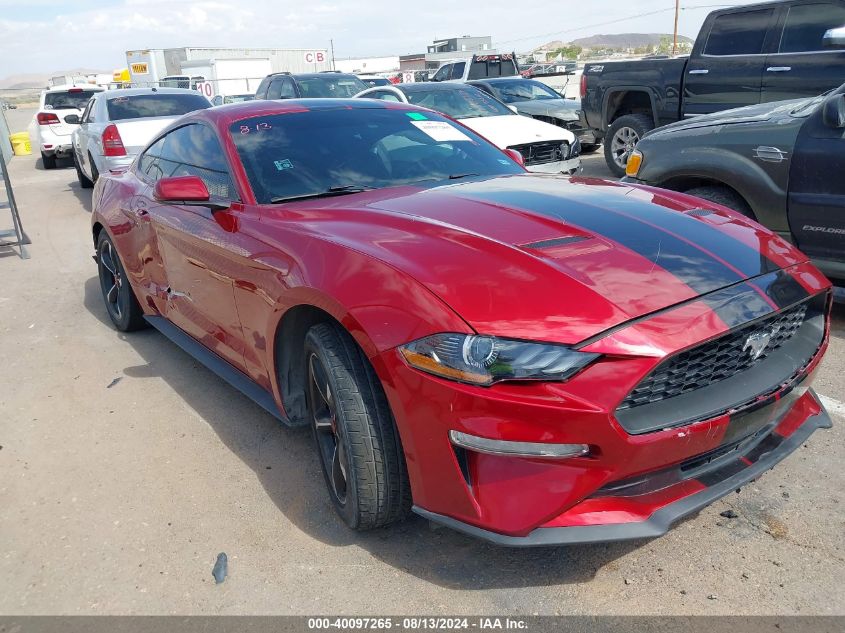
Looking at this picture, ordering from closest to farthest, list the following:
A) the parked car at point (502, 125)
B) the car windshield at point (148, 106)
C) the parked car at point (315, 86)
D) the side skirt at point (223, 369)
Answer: the side skirt at point (223, 369)
the parked car at point (502, 125)
the car windshield at point (148, 106)
the parked car at point (315, 86)

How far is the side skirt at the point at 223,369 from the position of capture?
3.31 metres

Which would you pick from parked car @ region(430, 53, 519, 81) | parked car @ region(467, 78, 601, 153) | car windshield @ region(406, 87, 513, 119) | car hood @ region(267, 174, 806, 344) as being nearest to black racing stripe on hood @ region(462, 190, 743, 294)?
car hood @ region(267, 174, 806, 344)

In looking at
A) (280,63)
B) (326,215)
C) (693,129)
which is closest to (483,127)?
(693,129)

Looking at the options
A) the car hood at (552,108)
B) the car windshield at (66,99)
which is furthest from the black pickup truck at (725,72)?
the car windshield at (66,99)

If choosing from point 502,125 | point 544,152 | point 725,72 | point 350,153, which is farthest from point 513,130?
point 350,153

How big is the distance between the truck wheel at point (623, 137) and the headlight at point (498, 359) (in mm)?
7684

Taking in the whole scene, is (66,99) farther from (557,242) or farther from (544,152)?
(557,242)

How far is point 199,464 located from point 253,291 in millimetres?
952

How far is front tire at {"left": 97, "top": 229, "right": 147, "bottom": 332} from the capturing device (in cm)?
518

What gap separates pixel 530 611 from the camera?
2389 millimetres

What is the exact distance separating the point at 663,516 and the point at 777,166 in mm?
3178

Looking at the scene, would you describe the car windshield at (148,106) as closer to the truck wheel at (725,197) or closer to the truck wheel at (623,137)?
the truck wheel at (623,137)

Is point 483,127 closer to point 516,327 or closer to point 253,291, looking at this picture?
point 253,291

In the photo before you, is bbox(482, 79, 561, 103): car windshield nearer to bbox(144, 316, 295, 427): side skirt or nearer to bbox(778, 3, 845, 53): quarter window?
bbox(778, 3, 845, 53): quarter window
